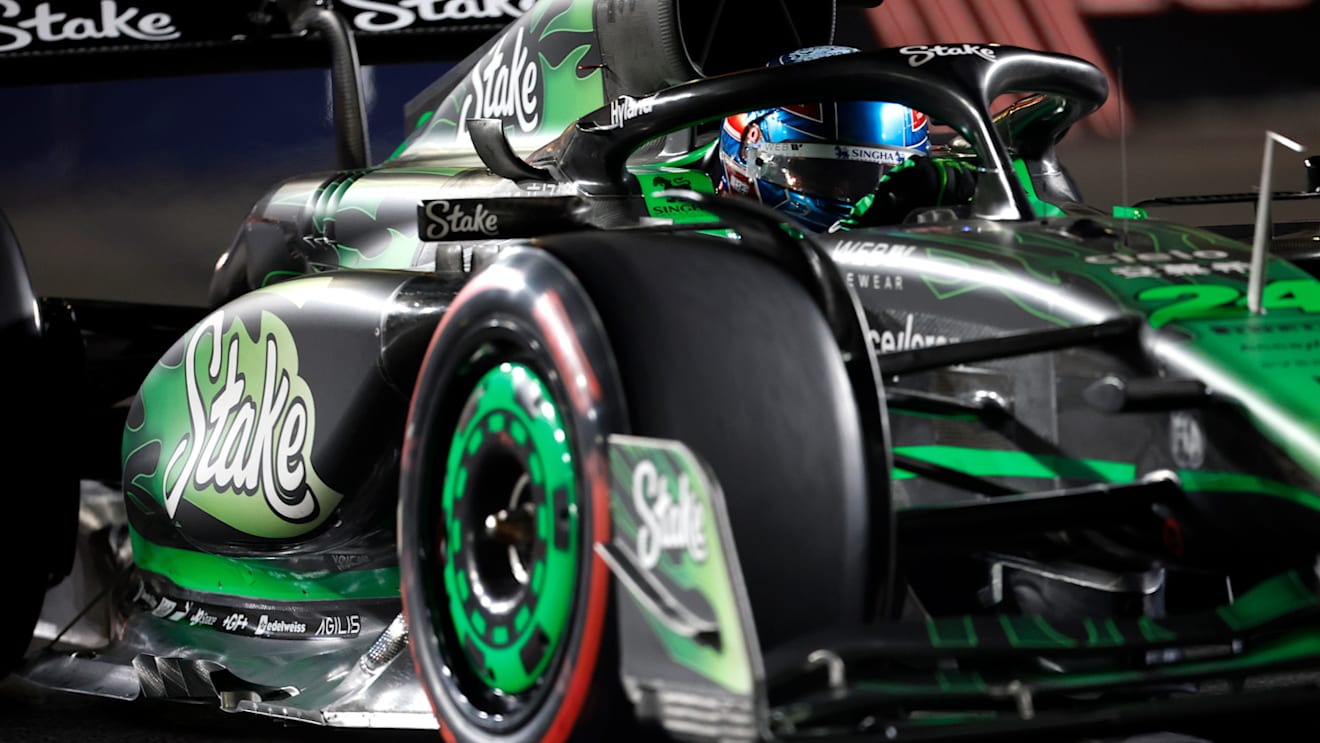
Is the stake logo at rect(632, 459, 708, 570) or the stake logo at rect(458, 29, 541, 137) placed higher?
the stake logo at rect(632, 459, 708, 570)

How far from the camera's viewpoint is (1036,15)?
745 cm

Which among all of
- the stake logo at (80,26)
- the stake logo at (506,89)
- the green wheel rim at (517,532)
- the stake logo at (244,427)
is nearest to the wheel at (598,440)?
the green wheel rim at (517,532)

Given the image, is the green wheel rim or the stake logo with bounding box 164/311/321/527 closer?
the green wheel rim

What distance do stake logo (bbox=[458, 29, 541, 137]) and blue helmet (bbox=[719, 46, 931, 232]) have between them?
0.91m

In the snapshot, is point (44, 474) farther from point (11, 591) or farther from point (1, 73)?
point (1, 73)

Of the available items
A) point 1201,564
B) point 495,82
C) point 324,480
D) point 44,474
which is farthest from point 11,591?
point 1201,564

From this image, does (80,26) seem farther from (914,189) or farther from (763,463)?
(763,463)

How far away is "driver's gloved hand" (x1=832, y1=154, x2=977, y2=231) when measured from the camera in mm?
3170

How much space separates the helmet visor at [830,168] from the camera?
3459mm

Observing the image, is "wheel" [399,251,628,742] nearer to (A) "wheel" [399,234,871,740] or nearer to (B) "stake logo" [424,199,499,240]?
(A) "wheel" [399,234,871,740]

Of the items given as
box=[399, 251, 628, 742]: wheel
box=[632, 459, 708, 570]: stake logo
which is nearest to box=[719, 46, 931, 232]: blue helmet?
box=[399, 251, 628, 742]: wheel

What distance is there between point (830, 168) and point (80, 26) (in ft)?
19.6

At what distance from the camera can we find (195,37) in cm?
822

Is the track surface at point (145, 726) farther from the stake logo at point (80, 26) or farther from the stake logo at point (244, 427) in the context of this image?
the stake logo at point (80, 26)
